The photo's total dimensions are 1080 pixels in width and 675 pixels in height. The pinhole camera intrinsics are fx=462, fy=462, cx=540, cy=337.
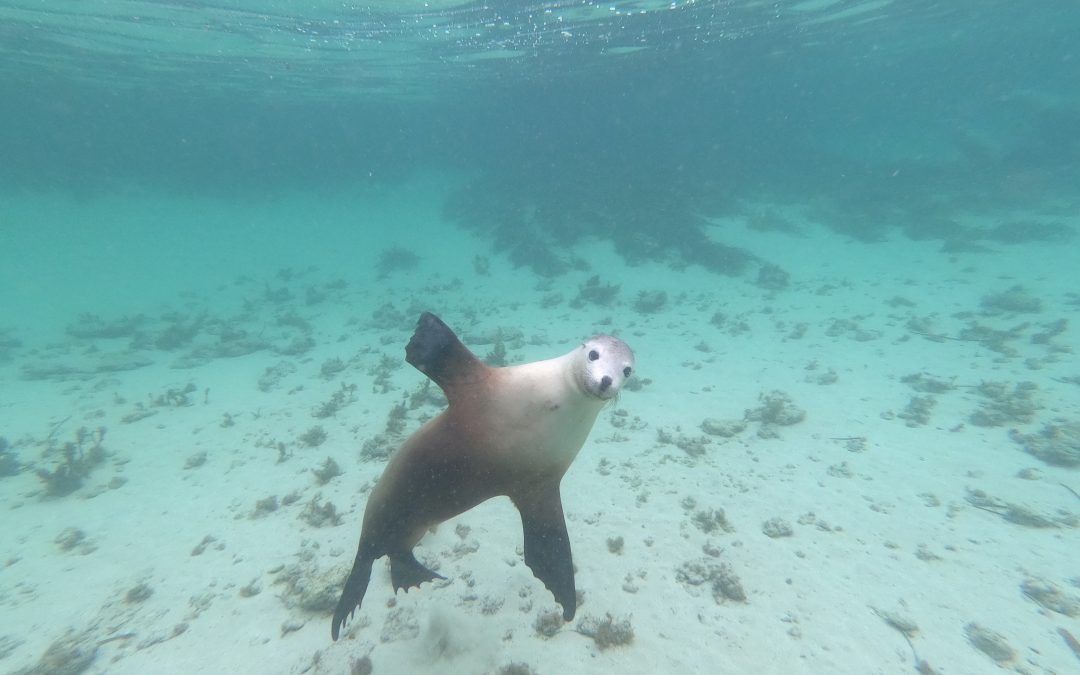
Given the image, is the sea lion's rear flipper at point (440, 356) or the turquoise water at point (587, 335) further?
the turquoise water at point (587, 335)

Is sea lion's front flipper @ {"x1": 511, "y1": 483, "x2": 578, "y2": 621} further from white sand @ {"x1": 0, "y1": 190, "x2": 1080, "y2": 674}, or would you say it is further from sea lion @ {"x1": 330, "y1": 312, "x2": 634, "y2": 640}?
white sand @ {"x1": 0, "y1": 190, "x2": 1080, "y2": 674}

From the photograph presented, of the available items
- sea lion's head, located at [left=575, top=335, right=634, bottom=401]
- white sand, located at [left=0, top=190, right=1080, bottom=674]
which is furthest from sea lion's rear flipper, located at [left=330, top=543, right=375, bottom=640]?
sea lion's head, located at [left=575, top=335, right=634, bottom=401]

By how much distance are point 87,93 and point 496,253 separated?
26.3 metres

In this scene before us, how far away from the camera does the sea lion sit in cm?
220

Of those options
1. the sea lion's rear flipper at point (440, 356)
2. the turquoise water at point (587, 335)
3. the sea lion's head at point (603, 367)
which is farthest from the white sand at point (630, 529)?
the sea lion's head at point (603, 367)

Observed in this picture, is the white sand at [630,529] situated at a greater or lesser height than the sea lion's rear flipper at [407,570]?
lesser

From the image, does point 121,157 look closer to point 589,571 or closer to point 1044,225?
point 589,571

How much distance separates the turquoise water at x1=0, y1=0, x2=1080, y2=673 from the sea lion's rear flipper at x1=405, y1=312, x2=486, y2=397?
2471 millimetres

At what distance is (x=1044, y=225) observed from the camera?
19.0m

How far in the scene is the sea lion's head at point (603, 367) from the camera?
6.00ft

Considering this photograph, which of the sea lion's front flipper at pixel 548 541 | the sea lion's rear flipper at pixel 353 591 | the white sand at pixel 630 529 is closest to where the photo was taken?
the sea lion's front flipper at pixel 548 541

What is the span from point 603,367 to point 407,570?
2335mm

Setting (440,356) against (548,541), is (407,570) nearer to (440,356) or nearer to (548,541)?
(548,541)

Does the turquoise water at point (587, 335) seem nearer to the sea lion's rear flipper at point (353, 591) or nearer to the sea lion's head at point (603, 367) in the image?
the sea lion's rear flipper at point (353, 591)
